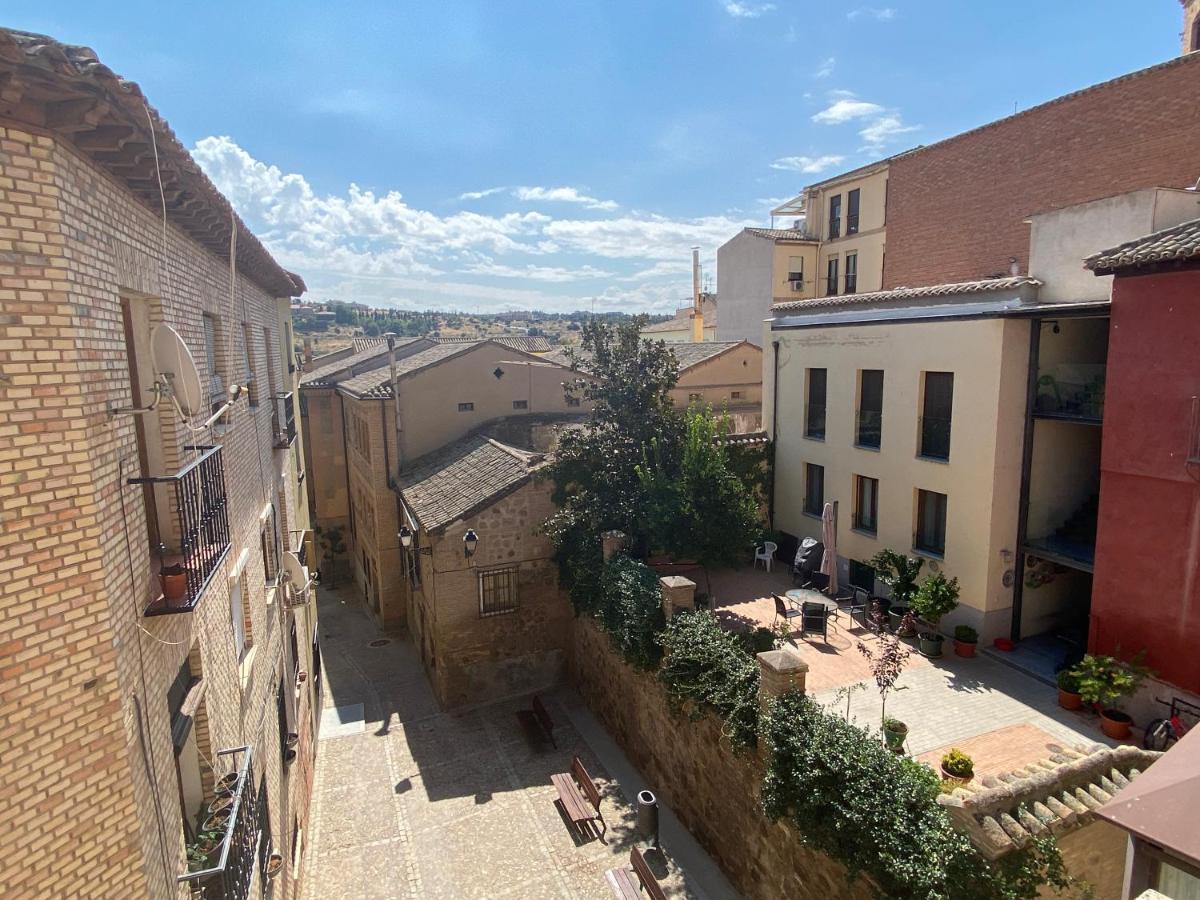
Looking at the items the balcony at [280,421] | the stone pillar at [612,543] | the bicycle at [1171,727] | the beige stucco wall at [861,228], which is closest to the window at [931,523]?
the bicycle at [1171,727]

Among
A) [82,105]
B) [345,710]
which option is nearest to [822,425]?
[345,710]

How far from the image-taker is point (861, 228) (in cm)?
3275

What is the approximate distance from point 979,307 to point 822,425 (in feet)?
18.4

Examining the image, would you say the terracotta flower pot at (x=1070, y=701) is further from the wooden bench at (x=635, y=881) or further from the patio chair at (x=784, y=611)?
the wooden bench at (x=635, y=881)

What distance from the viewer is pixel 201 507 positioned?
220 inches

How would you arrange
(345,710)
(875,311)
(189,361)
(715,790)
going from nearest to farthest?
(189,361) → (715,790) → (875,311) → (345,710)

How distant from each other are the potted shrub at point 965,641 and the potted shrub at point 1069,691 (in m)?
1.89

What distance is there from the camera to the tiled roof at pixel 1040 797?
7746 millimetres

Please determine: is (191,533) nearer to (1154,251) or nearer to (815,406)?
(1154,251)

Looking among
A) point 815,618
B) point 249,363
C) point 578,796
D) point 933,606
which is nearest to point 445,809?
point 578,796

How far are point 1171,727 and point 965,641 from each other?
148 inches

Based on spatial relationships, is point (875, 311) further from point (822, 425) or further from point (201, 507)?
point (201, 507)

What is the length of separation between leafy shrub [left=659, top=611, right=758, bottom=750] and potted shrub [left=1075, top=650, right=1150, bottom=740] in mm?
5780

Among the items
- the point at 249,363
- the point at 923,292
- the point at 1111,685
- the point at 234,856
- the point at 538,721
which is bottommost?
the point at 538,721
